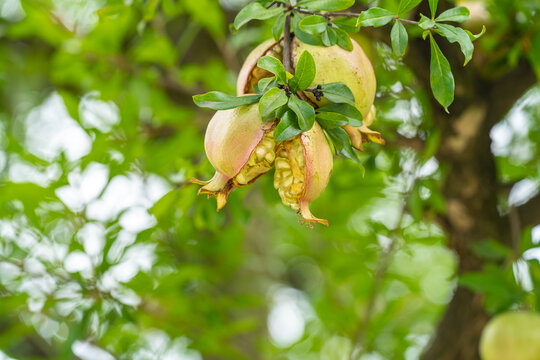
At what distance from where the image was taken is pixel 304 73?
0.48m

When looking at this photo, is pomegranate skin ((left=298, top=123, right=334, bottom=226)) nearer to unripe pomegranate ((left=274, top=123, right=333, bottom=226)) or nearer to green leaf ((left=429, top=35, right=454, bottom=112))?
unripe pomegranate ((left=274, top=123, right=333, bottom=226))

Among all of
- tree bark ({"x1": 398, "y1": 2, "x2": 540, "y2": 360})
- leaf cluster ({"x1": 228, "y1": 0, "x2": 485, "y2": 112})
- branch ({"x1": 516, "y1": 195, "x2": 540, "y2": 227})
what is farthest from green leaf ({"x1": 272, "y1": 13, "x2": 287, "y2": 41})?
branch ({"x1": 516, "y1": 195, "x2": 540, "y2": 227})

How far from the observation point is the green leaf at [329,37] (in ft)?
1.69

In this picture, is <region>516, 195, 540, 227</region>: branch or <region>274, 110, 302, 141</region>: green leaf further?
<region>516, 195, 540, 227</region>: branch

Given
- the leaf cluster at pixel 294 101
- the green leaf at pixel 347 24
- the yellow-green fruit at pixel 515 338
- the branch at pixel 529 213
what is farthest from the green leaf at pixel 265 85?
the branch at pixel 529 213

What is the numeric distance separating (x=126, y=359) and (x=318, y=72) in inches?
41.0

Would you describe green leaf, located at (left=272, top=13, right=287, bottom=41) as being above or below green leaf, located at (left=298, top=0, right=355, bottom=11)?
below

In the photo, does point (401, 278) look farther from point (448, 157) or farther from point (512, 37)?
point (512, 37)

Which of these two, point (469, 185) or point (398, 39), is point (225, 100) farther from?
point (469, 185)

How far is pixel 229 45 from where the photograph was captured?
1503mm

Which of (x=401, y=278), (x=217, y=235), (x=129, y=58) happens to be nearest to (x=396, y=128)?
(x=401, y=278)

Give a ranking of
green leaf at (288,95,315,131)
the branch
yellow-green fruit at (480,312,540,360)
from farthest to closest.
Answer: the branch < yellow-green fruit at (480,312,540,360) < green leaf at (288,95,315,131)

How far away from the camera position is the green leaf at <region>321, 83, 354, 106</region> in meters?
0.49

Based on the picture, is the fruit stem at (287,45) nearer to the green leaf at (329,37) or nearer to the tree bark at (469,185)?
the green leaf at (329,37)
